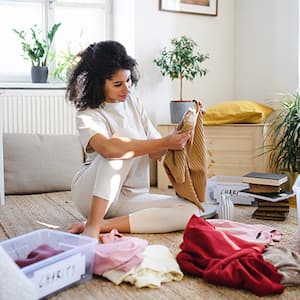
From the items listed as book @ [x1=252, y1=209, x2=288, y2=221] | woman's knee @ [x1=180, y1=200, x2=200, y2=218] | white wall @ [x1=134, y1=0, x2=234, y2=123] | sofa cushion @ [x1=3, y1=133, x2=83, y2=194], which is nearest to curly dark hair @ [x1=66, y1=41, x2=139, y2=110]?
woman's knee @ [x1=180, y1=200, x2=200, y2=218]

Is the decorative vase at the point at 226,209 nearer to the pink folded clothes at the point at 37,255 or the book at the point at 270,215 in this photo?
the book at the point at 270,215

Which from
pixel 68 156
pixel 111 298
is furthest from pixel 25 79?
pixel 111 298

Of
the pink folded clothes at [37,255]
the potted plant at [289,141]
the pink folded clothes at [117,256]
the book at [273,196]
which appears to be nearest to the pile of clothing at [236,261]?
the pink folded clothes at [117,256]

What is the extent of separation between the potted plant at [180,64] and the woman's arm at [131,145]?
137 cm

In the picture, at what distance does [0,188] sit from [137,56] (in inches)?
54.2

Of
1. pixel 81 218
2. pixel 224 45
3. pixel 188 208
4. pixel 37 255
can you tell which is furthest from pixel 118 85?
pixel 224 45

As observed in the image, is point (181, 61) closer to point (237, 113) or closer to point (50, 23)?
point (237, 113)

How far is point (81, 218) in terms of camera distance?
2707mm

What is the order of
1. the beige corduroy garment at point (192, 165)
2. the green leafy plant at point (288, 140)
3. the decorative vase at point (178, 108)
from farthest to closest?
the decorative vase at point (178, 108), the green leafy plant at point (288, 140), the beige corduroy garment at point (192, 165)

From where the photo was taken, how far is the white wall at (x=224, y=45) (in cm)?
357

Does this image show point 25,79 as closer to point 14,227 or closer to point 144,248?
point 14,227

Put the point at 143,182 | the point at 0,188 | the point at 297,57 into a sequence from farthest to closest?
the point at 297,57 < the point at 0,188 < the point at 143,182

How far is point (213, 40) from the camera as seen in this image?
4004 mm

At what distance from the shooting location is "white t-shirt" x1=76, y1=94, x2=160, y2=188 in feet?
7.31
